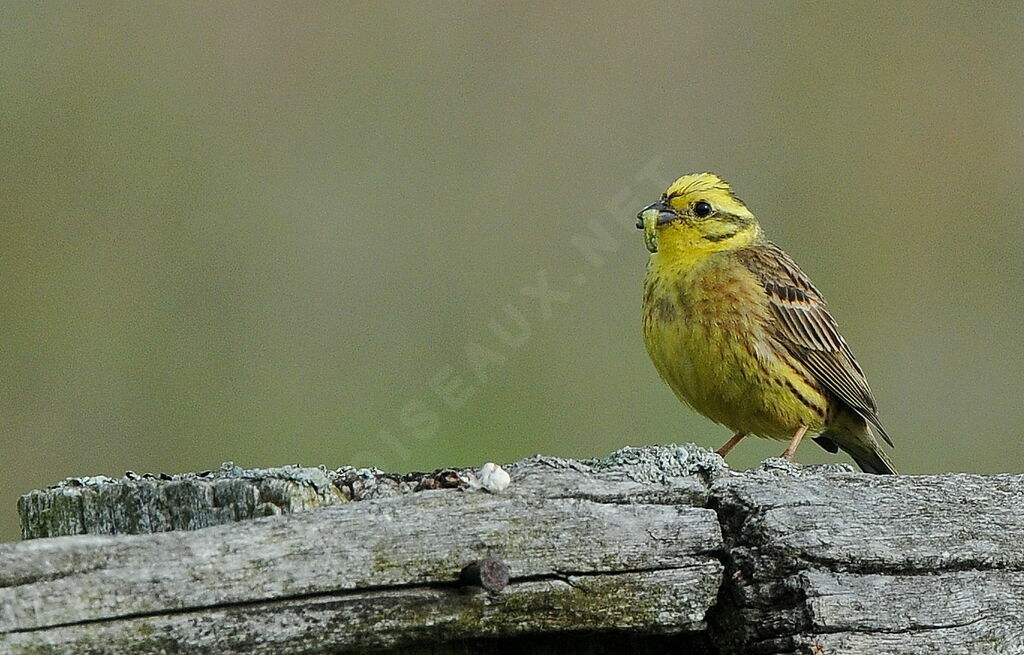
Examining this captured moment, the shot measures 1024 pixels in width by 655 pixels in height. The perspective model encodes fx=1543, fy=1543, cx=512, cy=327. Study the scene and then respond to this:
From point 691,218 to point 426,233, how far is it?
1.24 metres

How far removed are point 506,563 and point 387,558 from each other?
206 mm

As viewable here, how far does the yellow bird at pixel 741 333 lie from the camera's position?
18.4 ft

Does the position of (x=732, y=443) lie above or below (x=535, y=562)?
above

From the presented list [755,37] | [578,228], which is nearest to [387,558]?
[578,228]

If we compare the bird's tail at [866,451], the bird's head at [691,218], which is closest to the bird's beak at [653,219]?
the bird's head at [691,218]

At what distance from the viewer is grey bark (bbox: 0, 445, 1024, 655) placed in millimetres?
2377

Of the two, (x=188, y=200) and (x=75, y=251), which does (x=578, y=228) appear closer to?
(x=188, y=200)

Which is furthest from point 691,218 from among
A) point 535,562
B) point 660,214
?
point 535,562

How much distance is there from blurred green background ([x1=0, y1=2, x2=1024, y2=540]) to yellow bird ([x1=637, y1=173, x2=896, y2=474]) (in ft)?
1.76

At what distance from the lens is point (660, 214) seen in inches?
233

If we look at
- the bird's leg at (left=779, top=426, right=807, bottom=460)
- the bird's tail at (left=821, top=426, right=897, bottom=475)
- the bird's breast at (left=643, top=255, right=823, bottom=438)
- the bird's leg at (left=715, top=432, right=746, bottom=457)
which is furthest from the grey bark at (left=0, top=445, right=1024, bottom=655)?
the bird's tail at (left=821, top=426, right=897, bottom=475)

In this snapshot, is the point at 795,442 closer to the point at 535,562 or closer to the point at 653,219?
the point at 653,219

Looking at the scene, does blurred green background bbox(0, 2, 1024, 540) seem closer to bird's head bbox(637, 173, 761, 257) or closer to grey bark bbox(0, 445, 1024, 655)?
bird's head bbox(637, 173, 761, 257)

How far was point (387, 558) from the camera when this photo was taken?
99.7 inches
